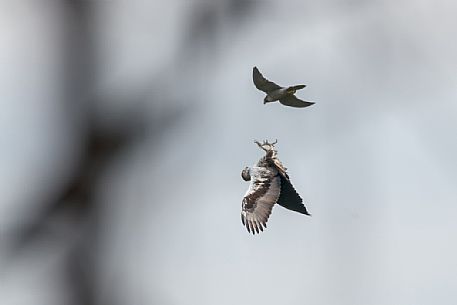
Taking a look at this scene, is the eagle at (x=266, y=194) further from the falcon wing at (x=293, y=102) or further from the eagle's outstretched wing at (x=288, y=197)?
the falcon wing at (x=293, y=102)

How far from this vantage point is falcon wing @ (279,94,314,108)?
1170 millimetres

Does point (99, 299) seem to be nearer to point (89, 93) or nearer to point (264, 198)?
point (89, 93)

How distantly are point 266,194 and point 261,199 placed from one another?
0.14 ft

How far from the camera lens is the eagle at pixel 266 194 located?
210 cm

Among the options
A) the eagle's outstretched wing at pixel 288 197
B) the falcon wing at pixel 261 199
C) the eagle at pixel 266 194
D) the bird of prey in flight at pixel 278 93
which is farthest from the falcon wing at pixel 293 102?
the falcon wing at pixel 261 199

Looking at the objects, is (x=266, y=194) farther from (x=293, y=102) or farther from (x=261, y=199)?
(x=293, y=102)

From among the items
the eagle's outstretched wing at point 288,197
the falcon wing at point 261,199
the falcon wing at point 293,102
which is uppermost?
the falcon wing at point 261,199

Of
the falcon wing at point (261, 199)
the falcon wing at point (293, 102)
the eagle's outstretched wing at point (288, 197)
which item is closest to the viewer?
the falcon wing at point (293, 102)

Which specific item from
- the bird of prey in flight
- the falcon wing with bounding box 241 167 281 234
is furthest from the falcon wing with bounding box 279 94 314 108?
the falcon wing with bounding box 241 167 281 234

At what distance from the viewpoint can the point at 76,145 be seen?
753mm

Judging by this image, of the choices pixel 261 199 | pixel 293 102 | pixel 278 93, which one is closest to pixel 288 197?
pixel 261 199

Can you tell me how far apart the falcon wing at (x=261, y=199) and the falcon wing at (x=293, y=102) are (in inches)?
32.6

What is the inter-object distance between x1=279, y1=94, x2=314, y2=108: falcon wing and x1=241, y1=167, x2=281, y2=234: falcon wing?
83 cm

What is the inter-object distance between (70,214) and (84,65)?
0.16 meters
